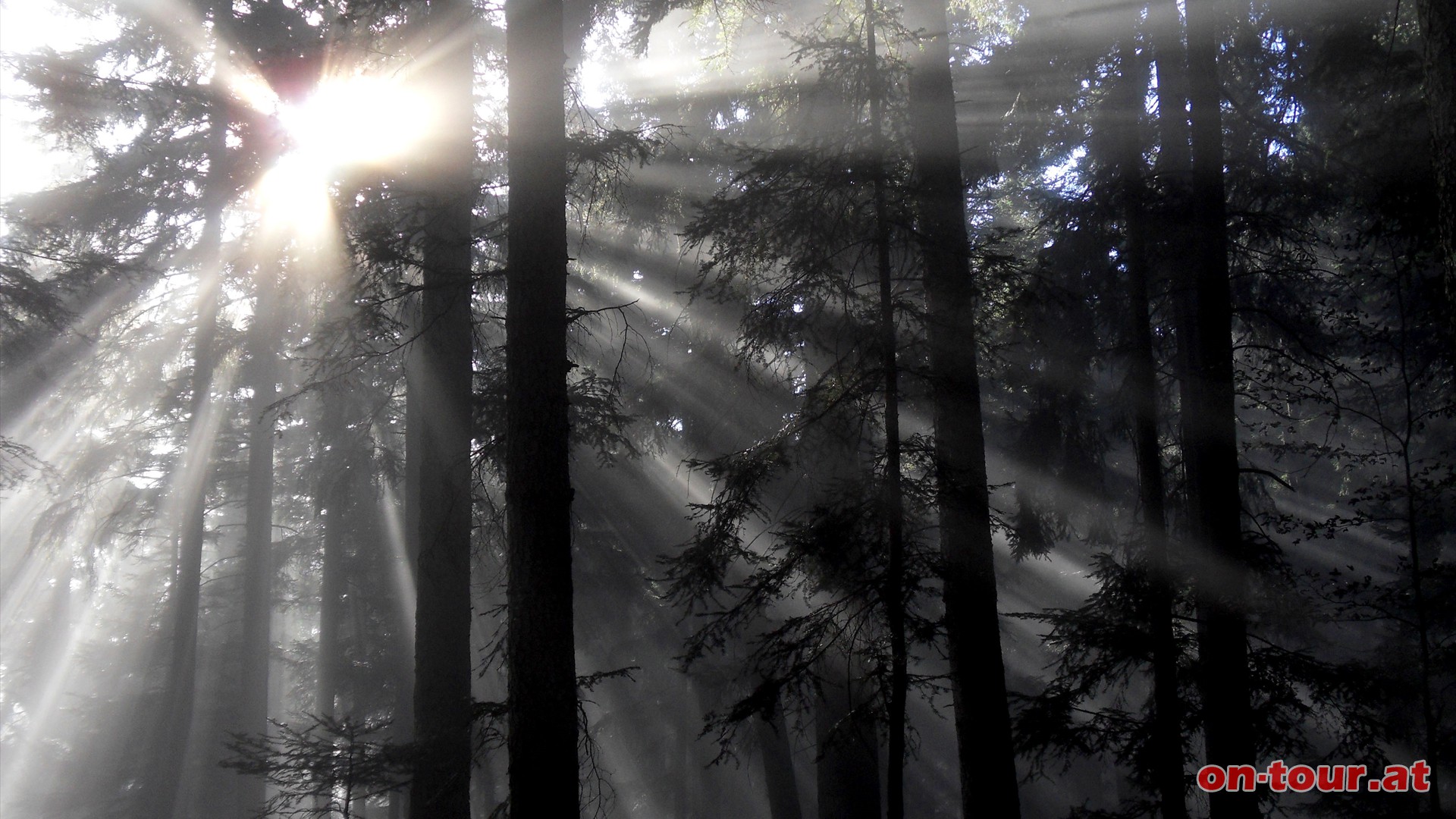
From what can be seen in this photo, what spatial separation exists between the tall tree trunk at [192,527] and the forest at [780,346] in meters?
0.11

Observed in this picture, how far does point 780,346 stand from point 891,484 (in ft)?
5.21

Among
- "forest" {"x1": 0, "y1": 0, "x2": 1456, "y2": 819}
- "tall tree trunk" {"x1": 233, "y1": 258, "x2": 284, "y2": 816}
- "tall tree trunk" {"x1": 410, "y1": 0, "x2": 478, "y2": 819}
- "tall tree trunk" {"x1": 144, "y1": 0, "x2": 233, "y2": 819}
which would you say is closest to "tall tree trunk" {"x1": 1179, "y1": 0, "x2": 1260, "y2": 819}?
"forest" {"x1": 0, "y1": 0, "x2": 1456, "y2": 819}

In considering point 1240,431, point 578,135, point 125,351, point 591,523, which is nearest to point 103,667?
point 125,351

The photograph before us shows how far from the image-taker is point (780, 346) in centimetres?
748

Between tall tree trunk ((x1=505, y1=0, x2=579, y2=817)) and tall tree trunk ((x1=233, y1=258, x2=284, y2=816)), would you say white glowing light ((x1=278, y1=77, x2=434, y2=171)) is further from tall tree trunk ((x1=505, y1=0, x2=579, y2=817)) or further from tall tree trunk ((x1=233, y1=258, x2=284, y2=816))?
tall tree trunk ((x1=233, y1=258, x2=284, y2=816))

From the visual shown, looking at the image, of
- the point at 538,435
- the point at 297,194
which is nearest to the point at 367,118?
the point at 297,194

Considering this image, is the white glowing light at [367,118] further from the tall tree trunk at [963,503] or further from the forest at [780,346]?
the tall tree trunk at [963,503]

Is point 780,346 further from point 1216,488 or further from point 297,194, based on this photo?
point 297,194

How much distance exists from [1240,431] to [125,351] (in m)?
28.1

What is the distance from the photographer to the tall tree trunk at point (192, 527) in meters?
15.5

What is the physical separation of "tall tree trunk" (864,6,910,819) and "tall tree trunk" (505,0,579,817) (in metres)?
2.40

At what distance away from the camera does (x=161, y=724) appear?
60.5 feet

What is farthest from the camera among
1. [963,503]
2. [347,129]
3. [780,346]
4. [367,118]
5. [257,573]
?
[257,573]

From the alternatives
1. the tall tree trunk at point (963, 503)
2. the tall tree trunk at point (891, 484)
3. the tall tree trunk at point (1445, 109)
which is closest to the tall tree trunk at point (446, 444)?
the tall tree trunk at point (891, 484)
